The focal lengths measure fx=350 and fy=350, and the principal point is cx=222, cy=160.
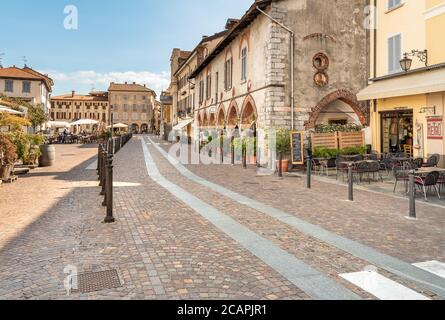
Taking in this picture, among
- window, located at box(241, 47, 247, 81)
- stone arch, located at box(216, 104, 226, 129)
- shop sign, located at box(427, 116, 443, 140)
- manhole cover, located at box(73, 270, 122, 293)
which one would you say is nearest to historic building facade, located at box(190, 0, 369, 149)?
window, located at box(241, 47, 247, 81)

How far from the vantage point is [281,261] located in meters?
4.60

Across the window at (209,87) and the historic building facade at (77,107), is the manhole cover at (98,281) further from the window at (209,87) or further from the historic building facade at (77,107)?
the historic building facade at (77,107)

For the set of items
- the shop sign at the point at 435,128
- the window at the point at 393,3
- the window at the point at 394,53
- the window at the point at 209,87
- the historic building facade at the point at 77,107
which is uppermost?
the historic building facade at the point at 77,107

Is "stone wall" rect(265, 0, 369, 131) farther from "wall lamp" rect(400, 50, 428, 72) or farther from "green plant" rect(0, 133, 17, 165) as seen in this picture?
"green plant" rect(0, 133, 17, 165)

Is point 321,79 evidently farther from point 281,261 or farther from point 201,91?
point 201,91

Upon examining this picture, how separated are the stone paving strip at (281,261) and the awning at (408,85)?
8970 millimetres

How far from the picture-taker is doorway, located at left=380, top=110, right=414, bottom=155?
1476 cm

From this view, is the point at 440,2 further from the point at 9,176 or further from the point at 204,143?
the point at 204,143

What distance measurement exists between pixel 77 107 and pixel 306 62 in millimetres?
89318

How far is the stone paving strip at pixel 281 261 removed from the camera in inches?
146

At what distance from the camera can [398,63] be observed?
48.6 ft

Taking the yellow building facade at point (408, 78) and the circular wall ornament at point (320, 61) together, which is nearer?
the yellow building facade at point (408, 78)

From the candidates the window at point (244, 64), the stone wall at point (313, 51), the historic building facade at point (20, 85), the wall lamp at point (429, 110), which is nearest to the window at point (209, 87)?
the window at point (244, 64)

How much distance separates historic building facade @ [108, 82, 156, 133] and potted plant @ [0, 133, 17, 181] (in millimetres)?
85551
